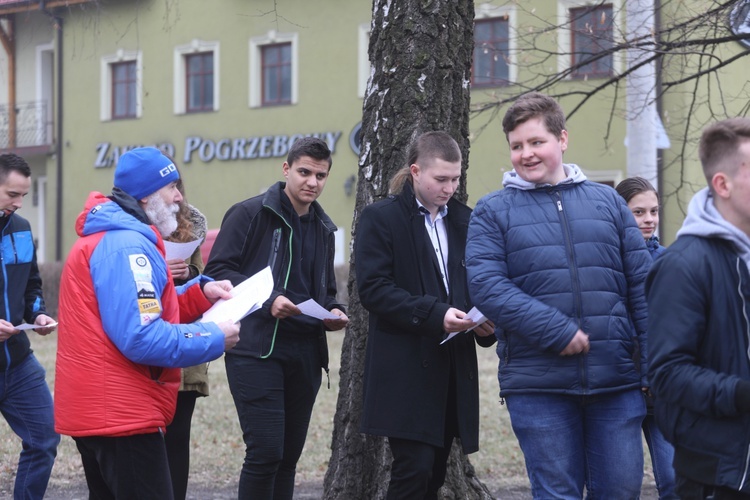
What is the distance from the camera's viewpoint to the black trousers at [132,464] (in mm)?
4086

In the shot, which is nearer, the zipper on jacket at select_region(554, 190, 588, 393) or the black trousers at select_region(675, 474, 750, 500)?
the black trousers at select_region(675, 474, 750, 500)

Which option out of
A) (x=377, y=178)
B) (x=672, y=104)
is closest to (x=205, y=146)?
(x=672, y=104)

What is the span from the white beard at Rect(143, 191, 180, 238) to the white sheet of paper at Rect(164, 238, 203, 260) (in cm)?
92

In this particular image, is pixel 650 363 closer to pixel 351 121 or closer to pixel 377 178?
pixel 377 178

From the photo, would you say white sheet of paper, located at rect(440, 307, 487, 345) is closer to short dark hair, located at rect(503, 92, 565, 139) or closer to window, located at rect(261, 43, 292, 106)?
short dark hair, located at rect(503, 92, 565, 139)

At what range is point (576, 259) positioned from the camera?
4203 millimetres

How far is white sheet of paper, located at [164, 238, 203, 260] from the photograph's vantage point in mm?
5352

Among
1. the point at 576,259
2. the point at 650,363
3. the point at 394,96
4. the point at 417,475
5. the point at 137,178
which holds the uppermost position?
the point at 394,96

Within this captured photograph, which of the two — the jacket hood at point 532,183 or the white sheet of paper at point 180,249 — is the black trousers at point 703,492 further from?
the white sheet of paper at point 180,249

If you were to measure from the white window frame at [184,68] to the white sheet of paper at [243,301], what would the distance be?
23.1 meters

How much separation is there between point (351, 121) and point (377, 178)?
772 inches

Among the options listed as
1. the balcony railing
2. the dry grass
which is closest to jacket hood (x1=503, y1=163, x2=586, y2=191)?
the dry grass

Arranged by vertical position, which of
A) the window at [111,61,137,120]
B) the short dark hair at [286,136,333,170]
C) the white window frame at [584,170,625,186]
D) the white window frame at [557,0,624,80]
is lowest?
the short dark hair at [286,136,333,170]

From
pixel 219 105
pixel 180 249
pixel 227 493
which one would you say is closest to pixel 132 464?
pixel 180 249
